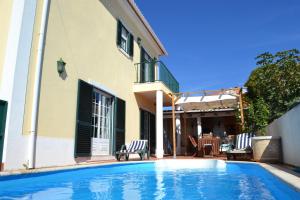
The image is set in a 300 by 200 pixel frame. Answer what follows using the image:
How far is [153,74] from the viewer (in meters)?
13.9

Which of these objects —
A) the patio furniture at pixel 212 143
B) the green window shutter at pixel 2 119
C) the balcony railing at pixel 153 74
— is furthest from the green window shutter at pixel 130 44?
the green window shutter at pixel 2 119

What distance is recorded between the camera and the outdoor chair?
9.25 metres

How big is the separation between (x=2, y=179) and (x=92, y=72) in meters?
5.15

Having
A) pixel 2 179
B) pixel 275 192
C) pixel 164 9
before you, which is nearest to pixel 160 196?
pixel 275 192

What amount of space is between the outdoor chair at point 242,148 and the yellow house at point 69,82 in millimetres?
3132

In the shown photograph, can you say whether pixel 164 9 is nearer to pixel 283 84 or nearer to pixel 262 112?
pixel 283 84

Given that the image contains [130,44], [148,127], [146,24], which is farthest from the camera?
[148,127]

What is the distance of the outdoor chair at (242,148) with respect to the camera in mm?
9250

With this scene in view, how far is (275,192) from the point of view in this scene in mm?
3539

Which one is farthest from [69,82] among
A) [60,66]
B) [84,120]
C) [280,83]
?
[280,83]

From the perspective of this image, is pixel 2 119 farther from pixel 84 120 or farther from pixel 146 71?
pixel 146 71

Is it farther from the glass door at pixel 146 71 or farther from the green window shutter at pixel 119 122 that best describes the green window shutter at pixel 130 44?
the green window shutter at pixel 119 122

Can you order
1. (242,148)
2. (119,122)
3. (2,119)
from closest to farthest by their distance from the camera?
1. (2,119)
2. (242,148)
3. (119,122)

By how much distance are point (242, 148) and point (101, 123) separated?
5.11 m
